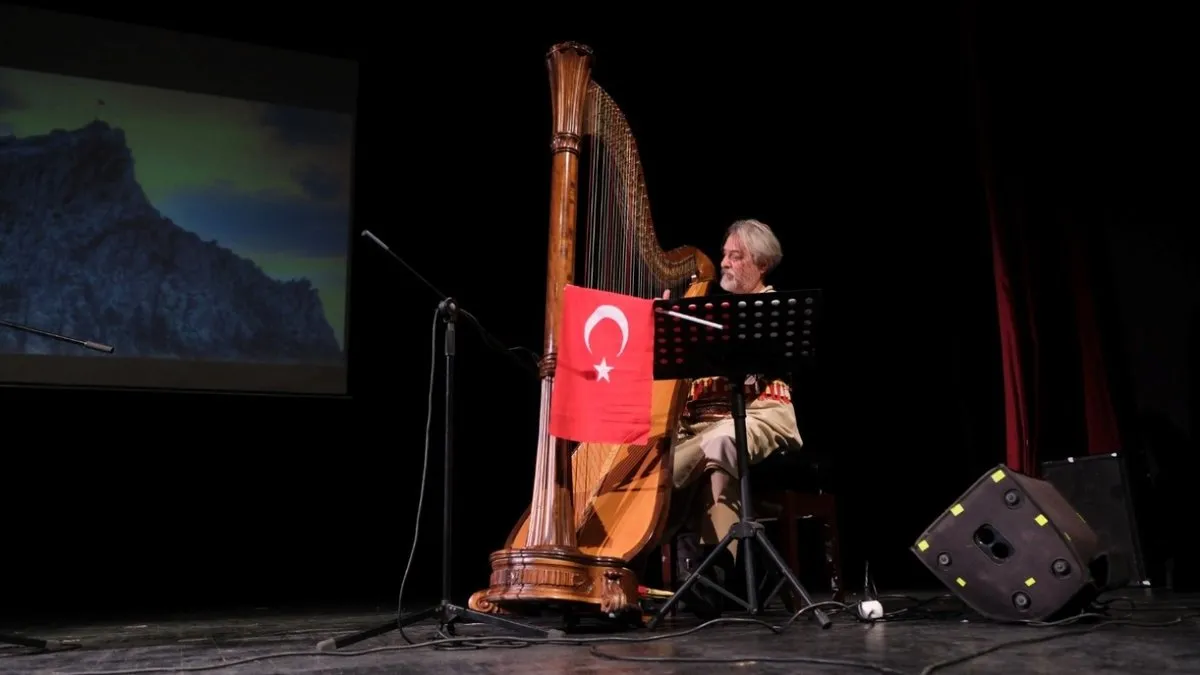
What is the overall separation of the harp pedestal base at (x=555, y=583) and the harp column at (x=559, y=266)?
39mm

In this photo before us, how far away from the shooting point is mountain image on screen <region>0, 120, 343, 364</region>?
3.62m

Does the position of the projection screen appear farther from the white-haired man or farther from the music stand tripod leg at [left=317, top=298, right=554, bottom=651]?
the music stand tripod leg at [left=317, top=298, right=554, bottom=651]

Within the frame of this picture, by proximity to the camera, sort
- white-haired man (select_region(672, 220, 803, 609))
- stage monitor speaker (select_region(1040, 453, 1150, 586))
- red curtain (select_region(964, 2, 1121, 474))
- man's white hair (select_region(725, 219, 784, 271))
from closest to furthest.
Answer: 1. white-haired man (select_region(672, 220, 803, 609))
2. man's white hair (select_region(725, 219, 784, 271))
3. stage monitor speaker (select_region(1040, 453, 1150, 586))
4. red curtain (select_region(964, 2, 1121, 474))

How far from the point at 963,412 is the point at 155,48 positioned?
389 centimetres

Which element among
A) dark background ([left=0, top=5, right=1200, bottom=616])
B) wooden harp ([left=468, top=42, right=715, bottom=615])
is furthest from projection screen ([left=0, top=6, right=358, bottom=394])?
wooden harp ([left=468, top=42, right=715, bottom=615])

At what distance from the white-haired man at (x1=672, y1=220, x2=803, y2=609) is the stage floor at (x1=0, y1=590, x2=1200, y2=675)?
1.17ft

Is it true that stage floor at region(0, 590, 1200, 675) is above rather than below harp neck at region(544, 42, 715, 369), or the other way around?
below

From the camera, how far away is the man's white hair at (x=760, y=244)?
321 centimetres

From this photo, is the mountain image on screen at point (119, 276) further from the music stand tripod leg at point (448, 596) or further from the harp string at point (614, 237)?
the music stand tripod leg at point (448, 596)

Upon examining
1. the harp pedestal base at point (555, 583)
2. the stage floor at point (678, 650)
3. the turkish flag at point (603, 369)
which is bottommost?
the stage floor at point (678, 650)

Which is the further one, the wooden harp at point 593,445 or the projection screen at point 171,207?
the projection screen at point 171,207

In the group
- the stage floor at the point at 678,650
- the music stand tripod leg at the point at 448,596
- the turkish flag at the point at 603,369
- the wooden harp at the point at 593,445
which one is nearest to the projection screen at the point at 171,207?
the stage floor at the point at 678,650

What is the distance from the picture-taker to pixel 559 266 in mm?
2426

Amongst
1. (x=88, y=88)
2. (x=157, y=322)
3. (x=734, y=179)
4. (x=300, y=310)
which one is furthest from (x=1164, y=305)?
(x=88, y=88)
